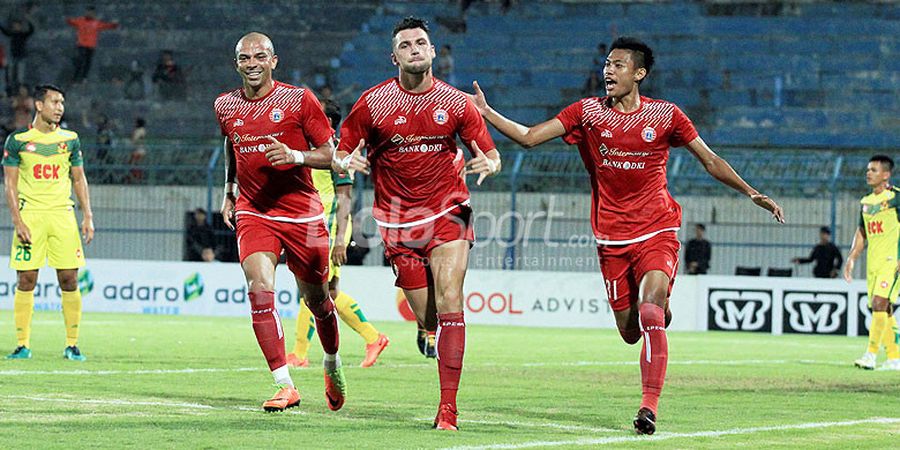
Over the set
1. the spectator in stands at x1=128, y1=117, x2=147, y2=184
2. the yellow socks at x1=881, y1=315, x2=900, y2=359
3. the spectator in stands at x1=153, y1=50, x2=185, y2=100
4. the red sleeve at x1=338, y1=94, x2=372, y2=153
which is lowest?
the yellow socks at x1=881, y1=315, x2=900, y2=359

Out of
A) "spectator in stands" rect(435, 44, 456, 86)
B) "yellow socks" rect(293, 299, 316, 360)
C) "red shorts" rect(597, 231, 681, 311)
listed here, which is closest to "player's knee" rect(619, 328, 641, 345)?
"red shorts" rect(597, 231, 681, 311)

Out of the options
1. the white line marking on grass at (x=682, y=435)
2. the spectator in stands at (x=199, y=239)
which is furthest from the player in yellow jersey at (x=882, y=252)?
the spectator in stands at (x=199, y=239)

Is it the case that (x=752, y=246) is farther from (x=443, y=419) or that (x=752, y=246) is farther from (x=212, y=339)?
(x=443, y=419)

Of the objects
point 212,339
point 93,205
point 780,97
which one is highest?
point 780,97

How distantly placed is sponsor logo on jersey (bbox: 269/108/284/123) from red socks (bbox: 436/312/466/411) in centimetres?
174

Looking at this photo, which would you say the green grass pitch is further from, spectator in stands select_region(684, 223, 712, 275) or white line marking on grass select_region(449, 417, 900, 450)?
spectator in stands select_region(684, 223, 712, 275)

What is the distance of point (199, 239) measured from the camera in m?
25.5

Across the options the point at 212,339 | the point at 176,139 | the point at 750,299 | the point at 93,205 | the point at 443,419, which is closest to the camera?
the point at 443,419

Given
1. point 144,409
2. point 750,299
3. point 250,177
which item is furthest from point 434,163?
point 750,299

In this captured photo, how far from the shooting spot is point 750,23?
3216cm

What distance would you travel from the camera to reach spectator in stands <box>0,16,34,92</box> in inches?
1325

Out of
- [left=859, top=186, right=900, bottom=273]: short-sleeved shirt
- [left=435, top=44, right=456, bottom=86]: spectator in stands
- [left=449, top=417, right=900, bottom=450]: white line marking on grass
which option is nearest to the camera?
[left=449, top=417, right=900, bottom=450]: white line marking on grass

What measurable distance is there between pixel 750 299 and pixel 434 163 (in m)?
15.3

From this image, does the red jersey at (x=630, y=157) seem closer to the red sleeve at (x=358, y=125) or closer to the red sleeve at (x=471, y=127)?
the red sleeve at (x=471, y=127)
